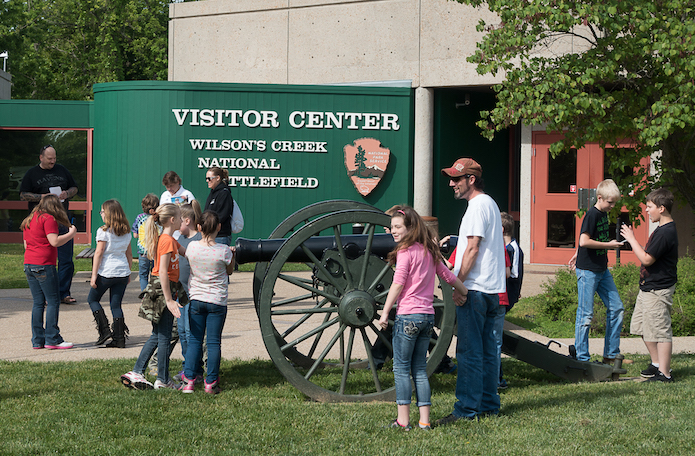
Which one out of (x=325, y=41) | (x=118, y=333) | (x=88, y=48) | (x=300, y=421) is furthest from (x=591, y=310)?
(x=88, y=48)

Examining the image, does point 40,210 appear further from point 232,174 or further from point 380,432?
point 232,174

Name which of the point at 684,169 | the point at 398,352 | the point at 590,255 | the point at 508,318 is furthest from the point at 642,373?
the point at 684,169

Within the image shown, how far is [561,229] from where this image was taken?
52.0 feet

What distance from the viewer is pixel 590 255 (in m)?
6.52

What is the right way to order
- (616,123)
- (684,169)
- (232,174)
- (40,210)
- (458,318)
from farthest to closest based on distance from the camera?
1. (232,174)
2. (684,169)
3. (616,123)
4. (40,210)
5. (458,318)

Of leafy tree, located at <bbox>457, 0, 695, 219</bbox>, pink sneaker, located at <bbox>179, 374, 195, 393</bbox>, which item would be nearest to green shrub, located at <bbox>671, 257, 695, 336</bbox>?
leafy tree, located at <bbox>457, 0, 695, 219</bbox>

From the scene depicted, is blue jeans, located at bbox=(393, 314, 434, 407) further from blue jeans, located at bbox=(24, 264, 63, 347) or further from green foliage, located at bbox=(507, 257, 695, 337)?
green foliage, located at bbox=(507, 257, 695, 337)

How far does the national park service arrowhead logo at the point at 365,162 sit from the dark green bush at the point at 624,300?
19.0ft

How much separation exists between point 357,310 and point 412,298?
0.82 metres

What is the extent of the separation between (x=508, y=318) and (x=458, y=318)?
198 inches

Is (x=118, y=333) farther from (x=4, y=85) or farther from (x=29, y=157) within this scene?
(x=4, y=85)

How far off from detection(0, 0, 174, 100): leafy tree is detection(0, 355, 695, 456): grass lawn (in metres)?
32.5

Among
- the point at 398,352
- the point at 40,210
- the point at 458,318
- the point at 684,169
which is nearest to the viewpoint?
the point at 398,352

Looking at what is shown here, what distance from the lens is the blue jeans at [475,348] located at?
4973 millimetres
